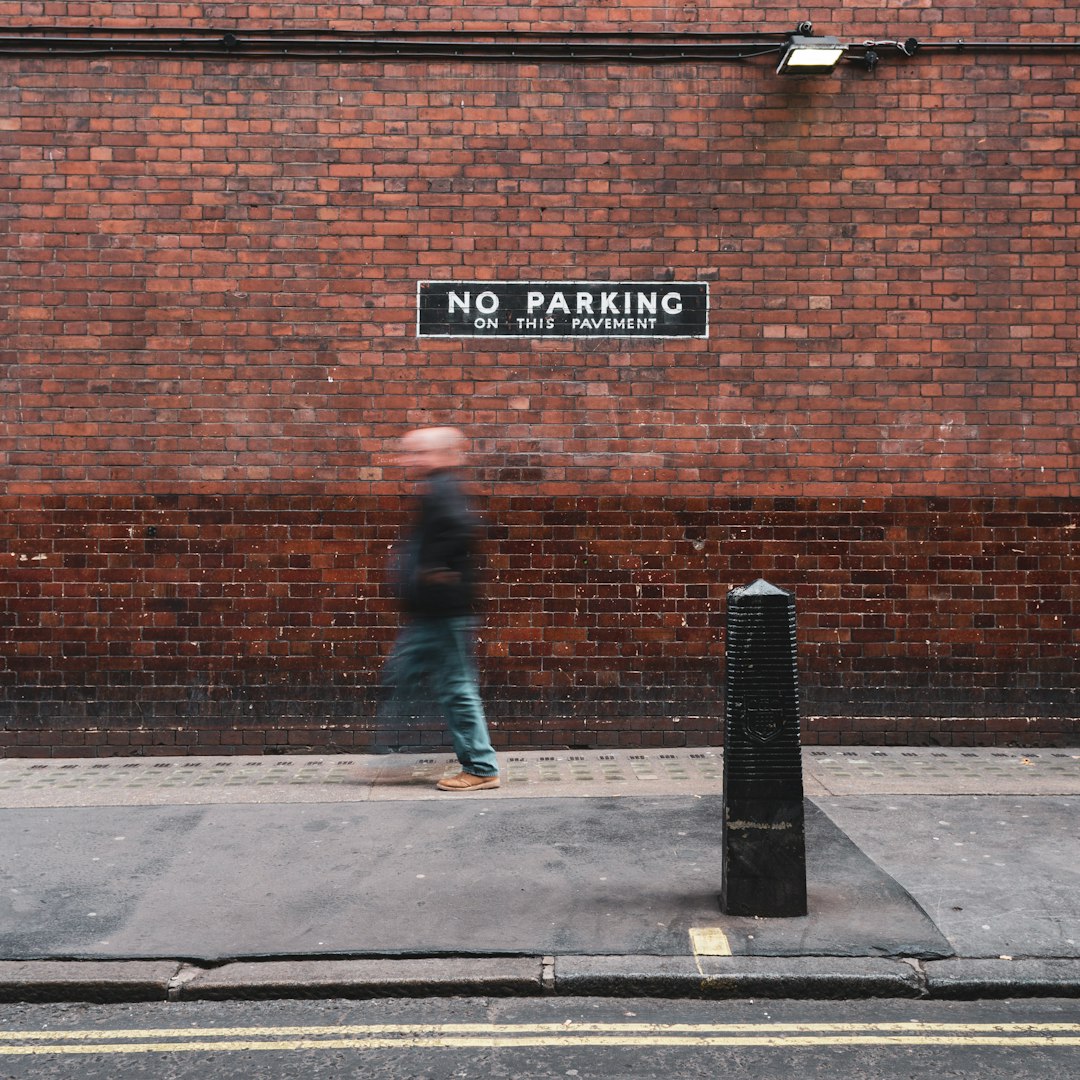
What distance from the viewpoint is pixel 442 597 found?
640cm

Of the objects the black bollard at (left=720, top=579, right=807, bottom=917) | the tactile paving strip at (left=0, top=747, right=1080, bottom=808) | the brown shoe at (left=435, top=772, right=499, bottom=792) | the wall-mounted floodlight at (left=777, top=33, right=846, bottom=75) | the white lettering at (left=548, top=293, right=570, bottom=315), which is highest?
the wall-mounted floodlight at (left=777, top=33, right=846, bottom=75)

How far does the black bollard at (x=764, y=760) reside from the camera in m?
4.54

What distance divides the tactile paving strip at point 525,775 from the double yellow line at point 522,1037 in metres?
2.47

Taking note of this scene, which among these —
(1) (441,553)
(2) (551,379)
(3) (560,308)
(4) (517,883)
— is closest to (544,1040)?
(4) (517,883)

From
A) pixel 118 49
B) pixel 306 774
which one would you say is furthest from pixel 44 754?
pixel 118 49

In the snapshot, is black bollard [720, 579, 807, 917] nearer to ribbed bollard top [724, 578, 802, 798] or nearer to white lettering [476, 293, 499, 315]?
ribbed bollard top [724, 578, 802, 798]

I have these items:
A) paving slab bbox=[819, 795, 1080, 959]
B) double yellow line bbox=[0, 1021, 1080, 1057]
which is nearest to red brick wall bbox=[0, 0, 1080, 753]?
paving slab bbox=[819, 795, 1080, 959]

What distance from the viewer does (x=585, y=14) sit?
25.6 feet

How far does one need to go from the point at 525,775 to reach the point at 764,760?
→ 2777 millimetres

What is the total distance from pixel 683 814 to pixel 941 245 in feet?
14.6

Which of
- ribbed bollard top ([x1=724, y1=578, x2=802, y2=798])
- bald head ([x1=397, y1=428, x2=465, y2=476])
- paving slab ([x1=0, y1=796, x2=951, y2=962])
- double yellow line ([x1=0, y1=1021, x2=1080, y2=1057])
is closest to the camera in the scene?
double yellow line ([x1=0, y1=1021, x2=1080, y2=1057])

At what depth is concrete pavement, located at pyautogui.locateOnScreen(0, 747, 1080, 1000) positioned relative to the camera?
13.5 ft

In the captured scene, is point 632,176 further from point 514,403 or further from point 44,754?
point 44,754

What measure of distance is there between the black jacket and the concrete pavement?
1.15 m
